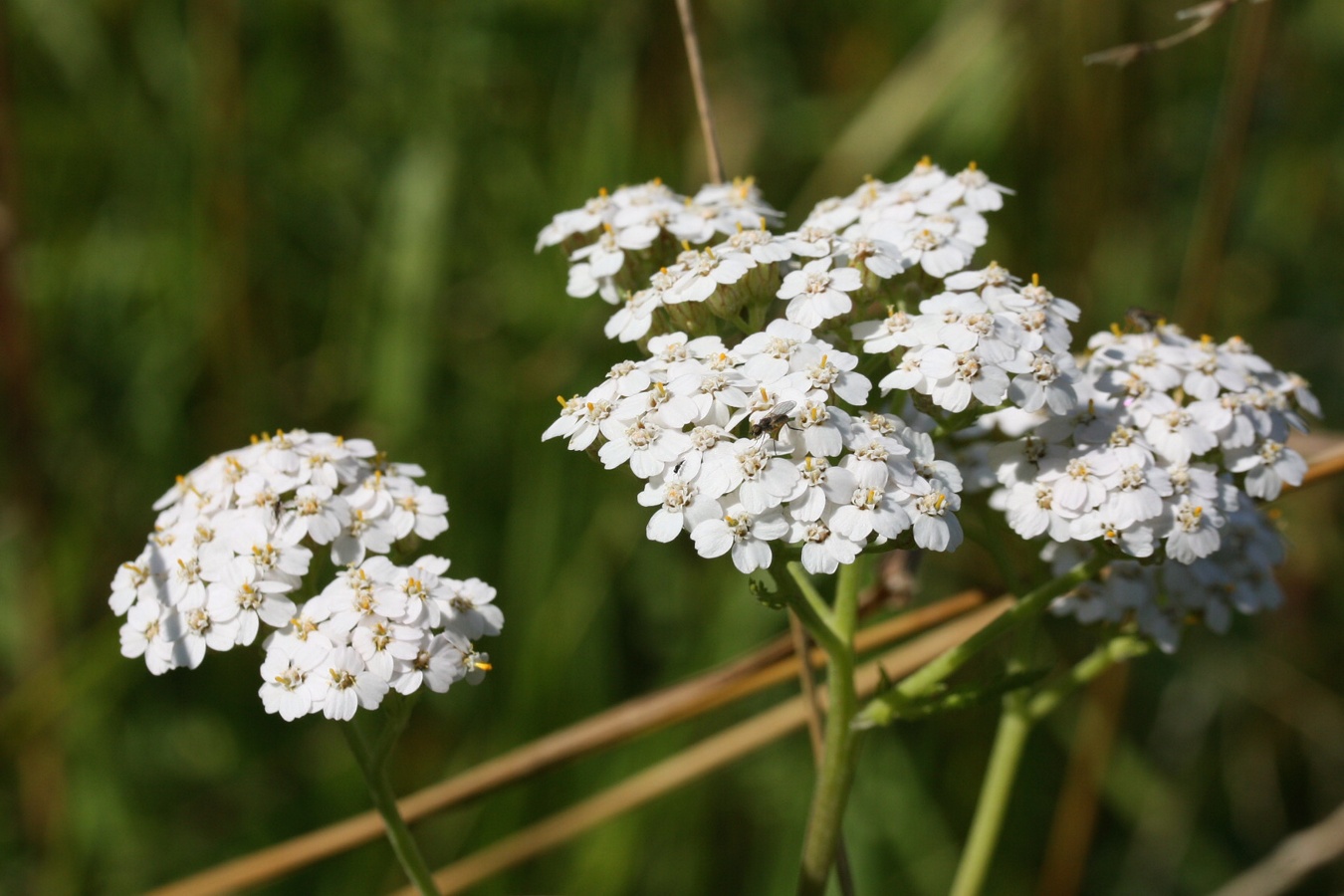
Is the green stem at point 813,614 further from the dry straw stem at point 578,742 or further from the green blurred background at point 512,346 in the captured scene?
the green blurred background at point 512,346

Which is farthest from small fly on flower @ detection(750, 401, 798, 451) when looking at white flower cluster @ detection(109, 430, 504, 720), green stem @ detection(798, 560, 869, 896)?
white flower cluster @ detection(109, 430, 504, 720)

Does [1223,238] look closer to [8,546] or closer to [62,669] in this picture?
[62,669]

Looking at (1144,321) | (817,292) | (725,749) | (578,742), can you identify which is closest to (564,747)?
(578,742)

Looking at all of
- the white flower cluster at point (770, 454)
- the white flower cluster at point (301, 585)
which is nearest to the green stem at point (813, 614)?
the white flower cluster at point (770, 454)

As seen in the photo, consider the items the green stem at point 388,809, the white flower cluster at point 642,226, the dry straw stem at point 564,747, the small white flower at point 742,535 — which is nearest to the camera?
the small white flower at point 742,535

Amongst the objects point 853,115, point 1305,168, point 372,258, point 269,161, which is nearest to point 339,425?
point 372,258

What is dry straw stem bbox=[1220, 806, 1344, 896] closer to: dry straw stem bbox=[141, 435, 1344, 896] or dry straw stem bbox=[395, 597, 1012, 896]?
dry straw stem bbox=[395, 597, 1012, 896]
